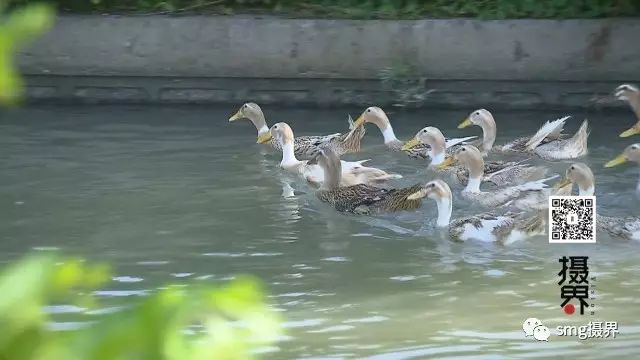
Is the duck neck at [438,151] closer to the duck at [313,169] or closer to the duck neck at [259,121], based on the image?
the duck at [313,169]

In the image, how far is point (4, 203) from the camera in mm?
8336

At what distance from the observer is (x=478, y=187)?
8531mm

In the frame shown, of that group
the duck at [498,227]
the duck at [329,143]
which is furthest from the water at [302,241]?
the duck at [329,143]

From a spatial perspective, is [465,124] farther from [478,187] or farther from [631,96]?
[478,187]

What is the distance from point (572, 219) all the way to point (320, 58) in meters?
5.14

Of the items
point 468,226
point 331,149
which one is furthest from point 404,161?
point 468,226

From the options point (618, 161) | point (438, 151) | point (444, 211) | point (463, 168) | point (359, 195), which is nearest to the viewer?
point (444, 211)

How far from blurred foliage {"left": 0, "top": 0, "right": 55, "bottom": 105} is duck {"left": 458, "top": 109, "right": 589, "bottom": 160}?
8.93 m

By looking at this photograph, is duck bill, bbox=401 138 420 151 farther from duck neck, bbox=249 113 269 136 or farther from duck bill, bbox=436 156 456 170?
duck neck, bbox=249 113 269 136

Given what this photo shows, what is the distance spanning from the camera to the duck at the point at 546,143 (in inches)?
372

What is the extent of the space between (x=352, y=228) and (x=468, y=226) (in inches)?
34.3

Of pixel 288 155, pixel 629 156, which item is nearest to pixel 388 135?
pixel 288 155

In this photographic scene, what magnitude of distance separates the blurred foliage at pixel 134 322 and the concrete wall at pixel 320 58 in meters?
11.1

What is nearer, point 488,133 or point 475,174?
point 475,174
